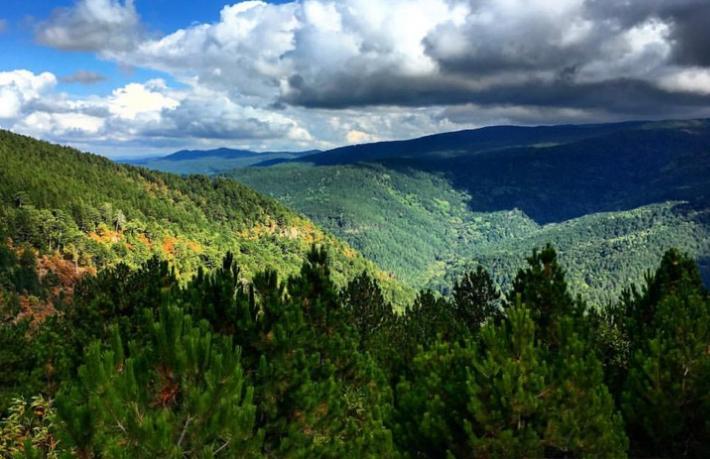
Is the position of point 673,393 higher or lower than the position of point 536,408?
lower

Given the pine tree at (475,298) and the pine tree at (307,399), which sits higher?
the pine tree at (307,399)

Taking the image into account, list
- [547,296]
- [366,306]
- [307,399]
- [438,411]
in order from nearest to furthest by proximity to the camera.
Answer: [307,399] → [438,411] → [547,296] → [366,306]

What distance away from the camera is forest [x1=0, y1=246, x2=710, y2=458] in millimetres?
13594

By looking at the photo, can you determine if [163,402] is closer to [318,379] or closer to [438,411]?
[318,379]

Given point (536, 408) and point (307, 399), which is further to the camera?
point (536, 408)

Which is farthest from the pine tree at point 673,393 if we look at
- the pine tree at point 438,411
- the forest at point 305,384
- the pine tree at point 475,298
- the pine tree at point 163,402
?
the pine tree at point 475,298

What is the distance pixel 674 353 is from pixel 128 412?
27.2m

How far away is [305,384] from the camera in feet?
67.6

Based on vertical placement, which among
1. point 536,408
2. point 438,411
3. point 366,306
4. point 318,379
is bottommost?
point 366,306

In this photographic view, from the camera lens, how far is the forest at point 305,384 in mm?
13594

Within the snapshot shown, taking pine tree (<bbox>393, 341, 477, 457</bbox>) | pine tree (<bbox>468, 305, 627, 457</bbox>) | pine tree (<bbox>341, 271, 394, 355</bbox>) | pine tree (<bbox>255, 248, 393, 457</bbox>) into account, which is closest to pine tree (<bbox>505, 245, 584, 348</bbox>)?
pine tree (<bbox>393, 341, 477, 457</bbox>)

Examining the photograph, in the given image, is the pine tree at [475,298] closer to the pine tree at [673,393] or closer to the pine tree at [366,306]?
the pine tree at [366,306]

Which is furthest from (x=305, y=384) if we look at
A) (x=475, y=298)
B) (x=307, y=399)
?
(x=475, y=298)

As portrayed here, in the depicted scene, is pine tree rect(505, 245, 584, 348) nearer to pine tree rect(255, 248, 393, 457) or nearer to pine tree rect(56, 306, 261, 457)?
pine tree rect(255, 248, 393, 457)
